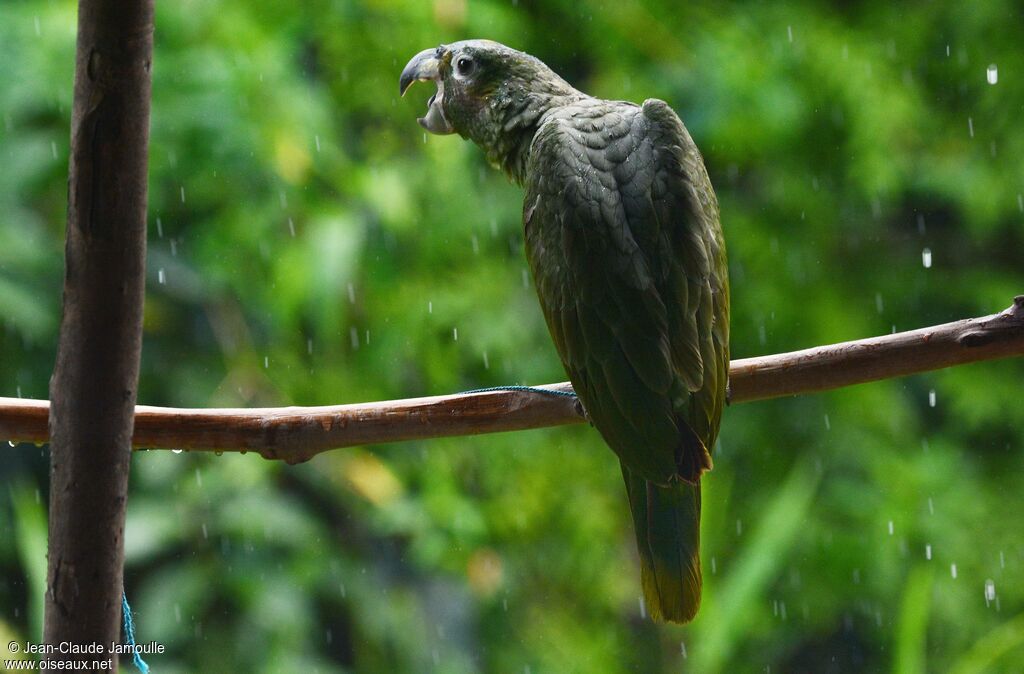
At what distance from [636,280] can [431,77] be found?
510 millimetres

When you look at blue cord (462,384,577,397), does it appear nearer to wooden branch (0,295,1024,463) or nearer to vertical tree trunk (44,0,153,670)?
wooden branch (0,295,1024,463)

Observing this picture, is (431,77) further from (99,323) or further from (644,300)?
(99,323)

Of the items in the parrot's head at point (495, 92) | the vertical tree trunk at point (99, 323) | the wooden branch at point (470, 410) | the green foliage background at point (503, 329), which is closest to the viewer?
the vertical tree trunk at point (99, 323)

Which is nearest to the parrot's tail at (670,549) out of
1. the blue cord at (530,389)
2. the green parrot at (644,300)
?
the green parrot at (644,300)

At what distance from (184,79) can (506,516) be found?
48.8 inches

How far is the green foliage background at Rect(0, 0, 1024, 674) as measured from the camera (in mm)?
2166

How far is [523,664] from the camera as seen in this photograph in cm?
252

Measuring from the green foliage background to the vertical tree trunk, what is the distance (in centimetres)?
138

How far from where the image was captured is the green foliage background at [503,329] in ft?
7.11

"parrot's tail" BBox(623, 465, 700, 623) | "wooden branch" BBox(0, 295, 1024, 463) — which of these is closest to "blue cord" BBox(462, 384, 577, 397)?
"wooden branch" BBox(0, 295, 1024, 463)

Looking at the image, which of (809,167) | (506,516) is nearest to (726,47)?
(809,167)

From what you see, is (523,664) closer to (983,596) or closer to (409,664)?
(409,664)

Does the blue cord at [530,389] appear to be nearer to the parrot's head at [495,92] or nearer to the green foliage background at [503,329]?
the parrot's head at [495,92]

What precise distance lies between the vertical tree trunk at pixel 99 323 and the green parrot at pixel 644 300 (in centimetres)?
64
